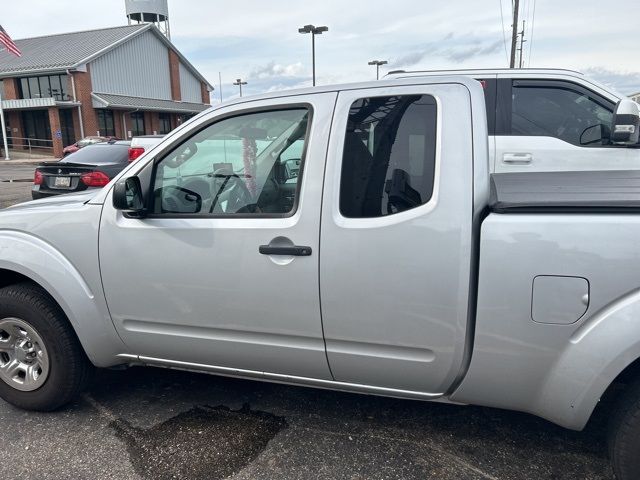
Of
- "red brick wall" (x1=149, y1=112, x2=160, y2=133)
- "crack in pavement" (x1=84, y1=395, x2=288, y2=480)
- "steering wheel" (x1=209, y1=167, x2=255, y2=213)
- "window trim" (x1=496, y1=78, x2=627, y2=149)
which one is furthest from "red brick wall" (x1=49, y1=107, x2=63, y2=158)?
"steering wheel" (x1=209, y1=167, x2=255, y2=213)

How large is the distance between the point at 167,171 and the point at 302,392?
1585mm

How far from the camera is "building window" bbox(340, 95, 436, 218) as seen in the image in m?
2.32

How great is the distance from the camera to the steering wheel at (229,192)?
2627mm

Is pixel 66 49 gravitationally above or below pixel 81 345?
above

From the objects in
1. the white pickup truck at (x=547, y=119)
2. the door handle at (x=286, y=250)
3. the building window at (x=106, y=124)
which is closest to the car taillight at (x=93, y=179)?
the white pickup truck at (x=547, y=119)

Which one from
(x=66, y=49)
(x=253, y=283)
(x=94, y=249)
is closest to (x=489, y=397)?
(x=253, y=283)

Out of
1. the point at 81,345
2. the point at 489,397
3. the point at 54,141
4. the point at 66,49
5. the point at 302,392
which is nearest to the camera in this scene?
the point at 489,397

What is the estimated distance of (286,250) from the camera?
2.42 meters

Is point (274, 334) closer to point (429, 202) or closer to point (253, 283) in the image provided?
point (253, 283)

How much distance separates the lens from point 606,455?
2623mm

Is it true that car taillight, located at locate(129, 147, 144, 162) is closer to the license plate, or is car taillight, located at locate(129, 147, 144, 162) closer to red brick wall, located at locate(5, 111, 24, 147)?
the license plate

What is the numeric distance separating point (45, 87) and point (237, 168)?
131ft

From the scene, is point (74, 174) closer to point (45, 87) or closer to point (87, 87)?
point (87, 87)

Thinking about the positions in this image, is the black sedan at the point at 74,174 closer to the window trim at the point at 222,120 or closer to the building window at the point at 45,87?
the window trim at the point at 222,120
